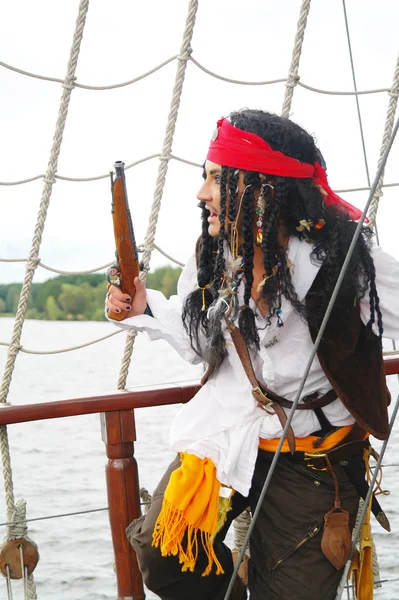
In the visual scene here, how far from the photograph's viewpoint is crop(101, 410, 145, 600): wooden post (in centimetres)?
210

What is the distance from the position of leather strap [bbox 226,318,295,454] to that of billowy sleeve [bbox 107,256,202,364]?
159 millimetres

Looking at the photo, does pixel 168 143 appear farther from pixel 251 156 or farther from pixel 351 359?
pixel 351 359

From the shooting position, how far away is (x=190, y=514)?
1750 mm

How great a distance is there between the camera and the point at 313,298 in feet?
5.67

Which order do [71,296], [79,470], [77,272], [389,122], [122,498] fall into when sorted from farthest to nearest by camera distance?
[79,470], [71,296], [77,272], [389,122], [122,498]

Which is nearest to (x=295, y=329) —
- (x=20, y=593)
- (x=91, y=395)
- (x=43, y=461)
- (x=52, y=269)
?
(x=91, y=395)

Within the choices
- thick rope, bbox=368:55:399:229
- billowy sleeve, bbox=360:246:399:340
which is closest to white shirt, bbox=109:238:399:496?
billowy sleeve, bbox=360:246:399:340

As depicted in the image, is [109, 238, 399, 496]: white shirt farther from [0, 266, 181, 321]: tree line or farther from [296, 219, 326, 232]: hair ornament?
[0, 266, 181, 321]: tree line

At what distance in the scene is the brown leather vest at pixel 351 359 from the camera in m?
1.72

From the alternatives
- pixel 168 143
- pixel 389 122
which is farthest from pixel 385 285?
pixel 168 143

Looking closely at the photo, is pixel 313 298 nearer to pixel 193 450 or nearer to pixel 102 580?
pixel 193 450

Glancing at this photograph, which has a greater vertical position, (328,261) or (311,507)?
(328,261)

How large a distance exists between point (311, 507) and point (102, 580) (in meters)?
2.23

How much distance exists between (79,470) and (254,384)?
16.7ft
